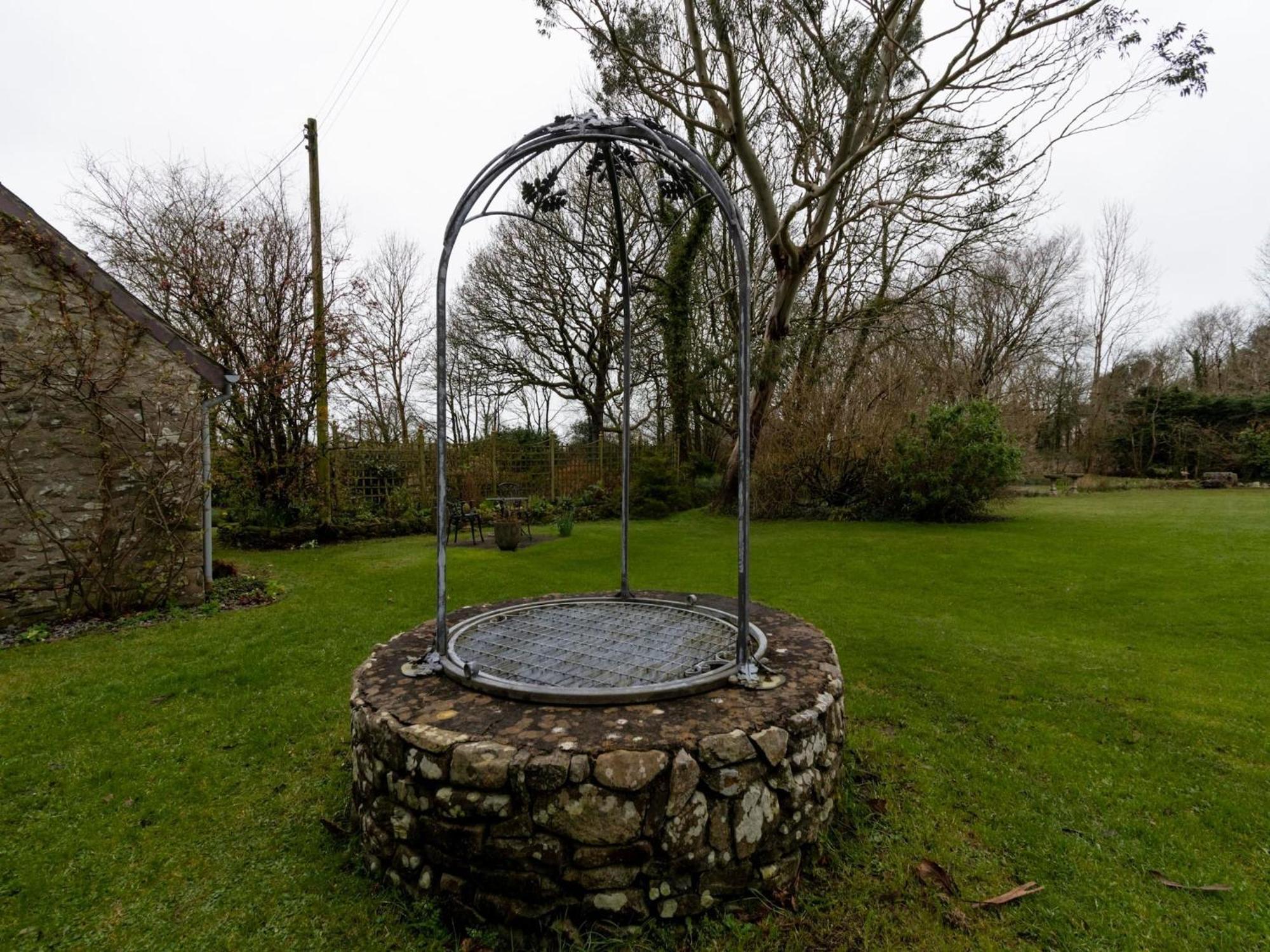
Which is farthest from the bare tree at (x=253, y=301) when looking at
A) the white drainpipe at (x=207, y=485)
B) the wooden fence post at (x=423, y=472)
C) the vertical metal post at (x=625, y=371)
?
the vertical metal post at (x=625, y=371)

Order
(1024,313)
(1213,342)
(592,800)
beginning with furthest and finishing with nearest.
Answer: (1213,342) → (1024,313) → (592,800)

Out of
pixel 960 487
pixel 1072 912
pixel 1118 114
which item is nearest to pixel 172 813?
pixel 1072 912

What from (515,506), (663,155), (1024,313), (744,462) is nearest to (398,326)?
(515,506)

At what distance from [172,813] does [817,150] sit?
11.5 metres

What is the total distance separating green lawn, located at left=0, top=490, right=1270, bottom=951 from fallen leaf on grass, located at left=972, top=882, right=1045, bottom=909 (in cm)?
3

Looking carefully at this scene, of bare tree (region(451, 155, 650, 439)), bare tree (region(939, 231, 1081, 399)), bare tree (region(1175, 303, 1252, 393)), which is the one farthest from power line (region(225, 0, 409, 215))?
bare tree (region(1175, 303, 1252, 393))

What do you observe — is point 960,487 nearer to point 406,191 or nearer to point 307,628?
point 307,628

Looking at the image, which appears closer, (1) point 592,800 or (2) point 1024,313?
(1) point 592,800

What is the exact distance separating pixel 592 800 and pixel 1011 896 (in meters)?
1.43

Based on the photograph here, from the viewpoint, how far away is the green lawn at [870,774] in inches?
69.5

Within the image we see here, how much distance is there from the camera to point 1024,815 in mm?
2283

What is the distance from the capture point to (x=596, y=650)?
2496 mm

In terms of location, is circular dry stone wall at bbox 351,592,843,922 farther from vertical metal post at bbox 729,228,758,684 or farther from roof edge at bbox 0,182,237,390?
roof edge at bbox 0,182,237,390

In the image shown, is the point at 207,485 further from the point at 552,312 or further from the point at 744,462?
the point at 552,312
